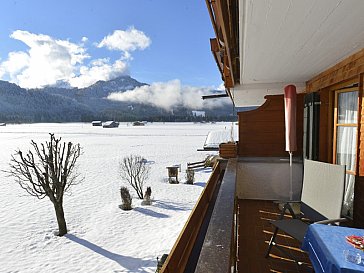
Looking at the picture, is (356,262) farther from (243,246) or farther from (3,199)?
(3,199)

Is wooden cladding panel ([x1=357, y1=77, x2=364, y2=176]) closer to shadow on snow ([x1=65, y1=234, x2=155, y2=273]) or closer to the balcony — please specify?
the balcony

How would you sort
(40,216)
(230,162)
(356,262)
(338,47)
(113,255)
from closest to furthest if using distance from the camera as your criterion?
(356,262) → (338,47) → (230,162) → (113,255) → (40,216)

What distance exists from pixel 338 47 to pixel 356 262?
6.32 feet

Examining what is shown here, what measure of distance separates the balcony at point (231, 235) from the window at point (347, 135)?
962 mm

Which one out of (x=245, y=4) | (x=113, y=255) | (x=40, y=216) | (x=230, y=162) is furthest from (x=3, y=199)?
(x=245, y=4)

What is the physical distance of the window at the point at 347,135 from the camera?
304 centimetres

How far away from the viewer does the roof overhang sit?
1.49 meters

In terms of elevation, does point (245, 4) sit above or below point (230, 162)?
above

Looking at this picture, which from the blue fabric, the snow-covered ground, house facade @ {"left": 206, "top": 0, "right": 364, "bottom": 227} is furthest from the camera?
the snow-covered ground

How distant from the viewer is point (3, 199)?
14164mm

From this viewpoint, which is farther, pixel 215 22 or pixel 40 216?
pixel 40 216

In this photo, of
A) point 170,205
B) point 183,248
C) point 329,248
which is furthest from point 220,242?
point 170,205

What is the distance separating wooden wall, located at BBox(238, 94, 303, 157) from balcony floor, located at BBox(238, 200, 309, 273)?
1.22 m

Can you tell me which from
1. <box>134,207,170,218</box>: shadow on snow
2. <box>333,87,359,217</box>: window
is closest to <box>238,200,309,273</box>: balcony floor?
<box>333,87,359,217</box>: window
